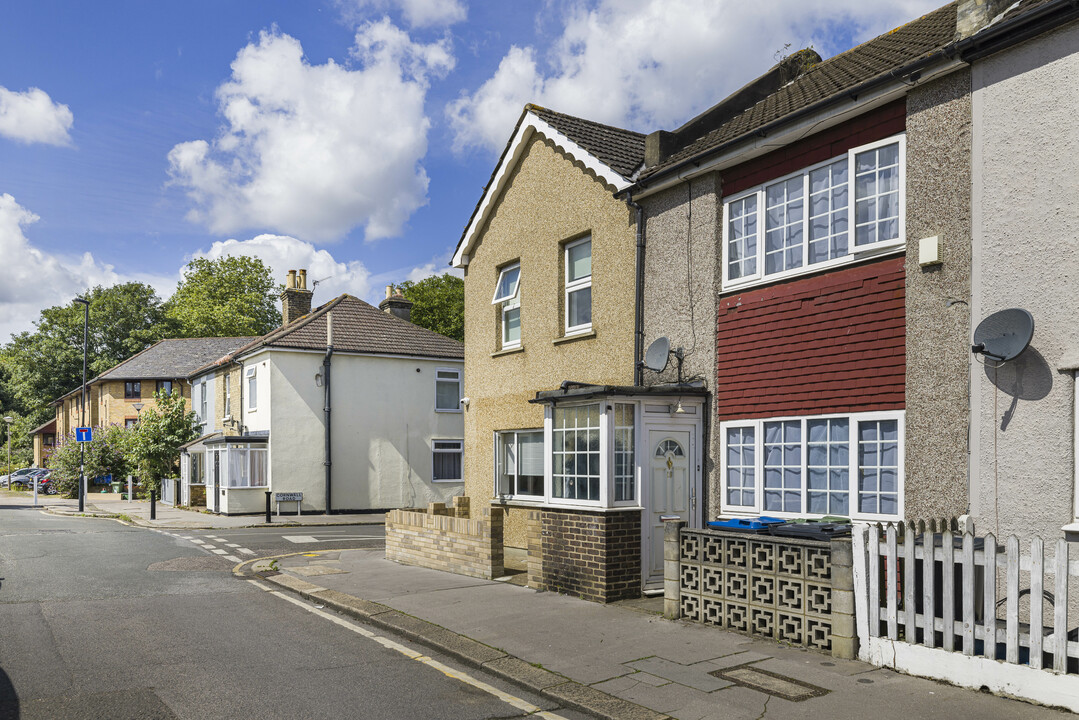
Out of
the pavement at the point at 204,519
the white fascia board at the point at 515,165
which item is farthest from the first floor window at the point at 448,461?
the white fascia board at the point at 515,165

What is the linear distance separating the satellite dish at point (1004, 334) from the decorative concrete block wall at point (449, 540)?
23.4ft

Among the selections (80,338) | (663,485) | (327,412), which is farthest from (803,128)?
(80,338)

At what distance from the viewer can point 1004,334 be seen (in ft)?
23.7

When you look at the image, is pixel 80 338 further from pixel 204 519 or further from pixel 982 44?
pixel 982 44

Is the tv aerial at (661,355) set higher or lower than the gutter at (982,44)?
lower

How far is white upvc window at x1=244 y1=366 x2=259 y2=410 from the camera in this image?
29.6 metres

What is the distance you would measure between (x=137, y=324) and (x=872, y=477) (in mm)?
69994

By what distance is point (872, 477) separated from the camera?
8.55m

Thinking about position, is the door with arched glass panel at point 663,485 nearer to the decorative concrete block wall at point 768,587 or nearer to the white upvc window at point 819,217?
the decorative concrete block wall at point 768,587

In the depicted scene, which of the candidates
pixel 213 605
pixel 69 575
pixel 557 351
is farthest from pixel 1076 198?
pixel 69 575

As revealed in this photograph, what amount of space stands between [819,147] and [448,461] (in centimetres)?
2363

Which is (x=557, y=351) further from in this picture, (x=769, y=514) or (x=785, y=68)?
(x=785, y=68)

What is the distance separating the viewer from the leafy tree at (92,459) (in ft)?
139

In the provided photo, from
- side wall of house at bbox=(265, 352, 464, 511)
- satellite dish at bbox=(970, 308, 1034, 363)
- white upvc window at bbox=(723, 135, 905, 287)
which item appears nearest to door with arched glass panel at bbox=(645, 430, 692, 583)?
white upvc window at bbox=(723, 135, 905, 287)
